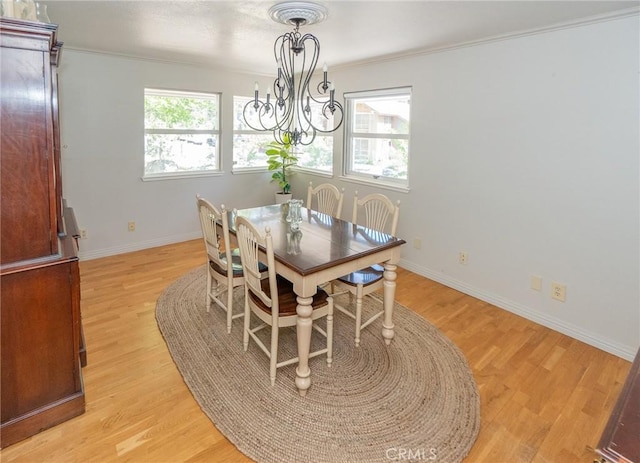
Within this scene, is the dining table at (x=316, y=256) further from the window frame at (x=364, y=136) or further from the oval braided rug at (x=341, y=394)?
the window frame at (x=364, y=136)

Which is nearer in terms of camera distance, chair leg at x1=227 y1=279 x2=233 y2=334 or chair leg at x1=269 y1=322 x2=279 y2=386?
chair leg at x1=269 y1=322 x2=279 y2=386

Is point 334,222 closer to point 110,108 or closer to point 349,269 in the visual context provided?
point 349,269

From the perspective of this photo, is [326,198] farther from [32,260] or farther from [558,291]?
[32,260]

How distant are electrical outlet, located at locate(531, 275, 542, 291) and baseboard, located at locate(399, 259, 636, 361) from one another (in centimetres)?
19

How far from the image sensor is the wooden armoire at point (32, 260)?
4.89ft

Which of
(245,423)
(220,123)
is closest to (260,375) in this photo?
(245,423)

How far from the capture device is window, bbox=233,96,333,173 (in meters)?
5.06

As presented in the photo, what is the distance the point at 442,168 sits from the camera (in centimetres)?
356

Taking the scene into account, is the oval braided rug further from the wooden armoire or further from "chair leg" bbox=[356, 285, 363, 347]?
the wooden armoire

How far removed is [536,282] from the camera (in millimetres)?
2979

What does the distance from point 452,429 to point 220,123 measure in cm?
437

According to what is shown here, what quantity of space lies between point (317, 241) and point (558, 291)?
1.97 metres

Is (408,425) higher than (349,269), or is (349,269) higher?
(349,269)

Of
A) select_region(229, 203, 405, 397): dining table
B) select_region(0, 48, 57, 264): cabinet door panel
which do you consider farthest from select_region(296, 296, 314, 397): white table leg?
select_region(0, 48, 57, 264): cabinet door panel
